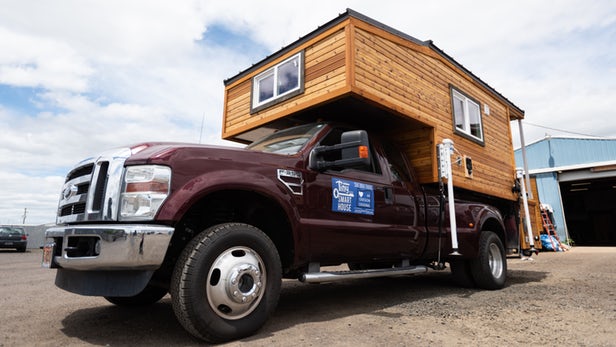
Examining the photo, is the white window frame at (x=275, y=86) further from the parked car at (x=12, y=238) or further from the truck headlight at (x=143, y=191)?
the parked car at (x=12, y=238)

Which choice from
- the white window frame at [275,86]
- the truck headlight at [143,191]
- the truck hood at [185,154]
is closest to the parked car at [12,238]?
the white window frame at [275,86]

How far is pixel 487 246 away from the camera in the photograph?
18.2 ft

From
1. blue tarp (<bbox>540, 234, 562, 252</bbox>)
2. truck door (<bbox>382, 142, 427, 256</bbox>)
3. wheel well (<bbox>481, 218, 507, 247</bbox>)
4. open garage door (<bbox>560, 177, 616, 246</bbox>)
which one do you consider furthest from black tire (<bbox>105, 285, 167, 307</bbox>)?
open garage door (<bbox>560, 177, 616, 246</bbox>)

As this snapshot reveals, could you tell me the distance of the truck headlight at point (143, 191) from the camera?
8.43ft

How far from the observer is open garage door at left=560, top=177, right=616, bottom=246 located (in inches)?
1067

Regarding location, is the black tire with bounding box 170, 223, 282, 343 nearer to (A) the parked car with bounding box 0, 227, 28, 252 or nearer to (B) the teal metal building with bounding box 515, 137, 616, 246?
(B) the teal metal building with bounding box 515, 137, 616, 246

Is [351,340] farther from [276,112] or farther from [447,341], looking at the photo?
[276,112]

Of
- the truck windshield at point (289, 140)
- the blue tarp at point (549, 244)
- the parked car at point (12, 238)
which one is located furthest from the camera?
the parked car at point (12, 238)

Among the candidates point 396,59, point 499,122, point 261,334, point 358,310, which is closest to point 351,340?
point 261,334

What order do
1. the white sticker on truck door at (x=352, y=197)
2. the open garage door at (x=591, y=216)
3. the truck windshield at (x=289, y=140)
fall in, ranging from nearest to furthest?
the white sticker on truck door at (x=352, y=197), the truck windshield at (x=289, y=140), the open garage door at (x=591, y=216)

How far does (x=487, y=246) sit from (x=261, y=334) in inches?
158

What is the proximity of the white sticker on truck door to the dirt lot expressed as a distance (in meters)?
1.02

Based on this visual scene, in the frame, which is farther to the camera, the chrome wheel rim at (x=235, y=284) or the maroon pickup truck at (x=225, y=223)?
the chrome wheel rim at (x=235, y=284)

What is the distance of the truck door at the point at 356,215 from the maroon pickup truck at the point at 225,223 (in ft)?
0.04
